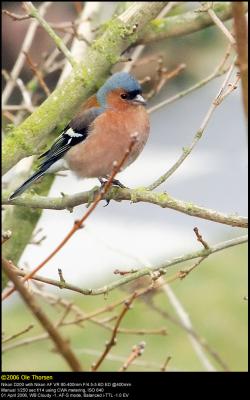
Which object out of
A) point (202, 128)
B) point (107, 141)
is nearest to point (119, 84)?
point (107, 141)

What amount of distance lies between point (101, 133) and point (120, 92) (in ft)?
0.60

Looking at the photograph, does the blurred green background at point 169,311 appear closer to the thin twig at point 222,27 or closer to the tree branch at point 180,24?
the tree branch at point 180,24

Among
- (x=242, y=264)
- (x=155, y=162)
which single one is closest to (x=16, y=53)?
(x=155, y=162)

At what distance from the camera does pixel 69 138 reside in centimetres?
291

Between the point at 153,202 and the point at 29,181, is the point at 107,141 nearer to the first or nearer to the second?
the point at 29,181

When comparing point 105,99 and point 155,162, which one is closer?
point 105,99

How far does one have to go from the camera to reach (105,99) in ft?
9.18

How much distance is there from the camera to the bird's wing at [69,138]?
273 centimetres

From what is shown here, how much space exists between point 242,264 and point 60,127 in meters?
5.79

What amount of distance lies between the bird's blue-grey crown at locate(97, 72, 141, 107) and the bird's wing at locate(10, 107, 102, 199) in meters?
0.11

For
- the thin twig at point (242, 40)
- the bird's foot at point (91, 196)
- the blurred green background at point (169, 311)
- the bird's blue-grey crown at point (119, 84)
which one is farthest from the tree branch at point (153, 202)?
the blurred green background at point (169, 311)

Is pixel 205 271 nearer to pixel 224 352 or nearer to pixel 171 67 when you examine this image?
pixel 224 352

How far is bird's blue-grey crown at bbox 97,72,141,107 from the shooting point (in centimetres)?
257
